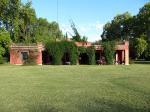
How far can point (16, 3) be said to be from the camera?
65.6 meters

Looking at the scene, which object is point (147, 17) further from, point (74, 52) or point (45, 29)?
point (45, 29)

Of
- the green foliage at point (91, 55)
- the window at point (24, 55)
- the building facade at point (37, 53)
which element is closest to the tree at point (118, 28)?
the building facade at point (37, 53)

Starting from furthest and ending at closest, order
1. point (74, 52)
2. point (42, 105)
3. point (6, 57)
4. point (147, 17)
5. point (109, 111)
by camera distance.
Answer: point (147, 17), point (6, 57), point (74, 52), point (42, 105), point (109, 111)

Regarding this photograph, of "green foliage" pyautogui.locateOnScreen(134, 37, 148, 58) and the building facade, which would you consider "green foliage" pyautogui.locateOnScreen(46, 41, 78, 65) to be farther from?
"green foliage" pyautogui.locateOnScreen(134, 37, 148, 58)

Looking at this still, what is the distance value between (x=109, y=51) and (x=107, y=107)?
51.4 meters

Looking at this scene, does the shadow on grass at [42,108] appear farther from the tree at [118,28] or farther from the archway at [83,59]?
the tree at [118,28]

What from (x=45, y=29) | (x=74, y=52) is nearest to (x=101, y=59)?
(x=74, y=52)

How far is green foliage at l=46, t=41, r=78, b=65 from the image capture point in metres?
64.2

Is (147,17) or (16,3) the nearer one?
(16,3)

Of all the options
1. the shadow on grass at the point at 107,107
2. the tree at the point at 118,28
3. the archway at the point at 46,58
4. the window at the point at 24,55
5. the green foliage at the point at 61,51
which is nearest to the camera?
the shadow on grass at the point at 107,107

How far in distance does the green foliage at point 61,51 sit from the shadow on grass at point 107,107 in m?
49.1

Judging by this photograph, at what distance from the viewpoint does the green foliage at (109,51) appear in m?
64.7

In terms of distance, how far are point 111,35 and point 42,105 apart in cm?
8845

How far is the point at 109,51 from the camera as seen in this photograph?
213 ft
